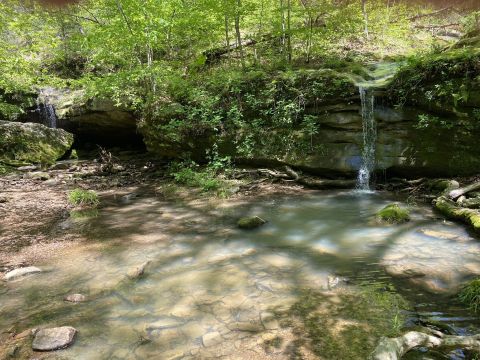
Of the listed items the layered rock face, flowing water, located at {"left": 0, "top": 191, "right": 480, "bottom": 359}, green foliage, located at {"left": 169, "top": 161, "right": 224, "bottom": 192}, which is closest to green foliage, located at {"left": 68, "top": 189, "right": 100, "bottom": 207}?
flowing water, located at {"left": 0, "top": 191, "right": 480, "bottom": 359}

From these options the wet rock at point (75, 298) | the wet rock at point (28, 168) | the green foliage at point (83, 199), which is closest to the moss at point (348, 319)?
the wet rock at point (75, 298)

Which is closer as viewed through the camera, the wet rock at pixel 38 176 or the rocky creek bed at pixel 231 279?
the rocky creek bed at pixel 231 279

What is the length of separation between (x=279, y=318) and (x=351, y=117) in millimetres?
7653

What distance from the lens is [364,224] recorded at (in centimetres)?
694

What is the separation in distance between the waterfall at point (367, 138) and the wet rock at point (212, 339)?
7.19 meters

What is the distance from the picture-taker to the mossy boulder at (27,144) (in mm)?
14297

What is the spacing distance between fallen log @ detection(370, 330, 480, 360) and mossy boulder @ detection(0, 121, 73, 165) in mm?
15365

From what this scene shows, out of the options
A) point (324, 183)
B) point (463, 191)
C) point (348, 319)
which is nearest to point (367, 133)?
point (324, 183)

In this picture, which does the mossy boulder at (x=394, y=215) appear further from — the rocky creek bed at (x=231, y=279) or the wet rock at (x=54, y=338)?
the wet rock at (x=54, y=338)

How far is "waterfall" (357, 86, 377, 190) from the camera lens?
9.71 meters

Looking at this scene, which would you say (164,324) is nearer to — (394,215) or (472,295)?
(472,295)

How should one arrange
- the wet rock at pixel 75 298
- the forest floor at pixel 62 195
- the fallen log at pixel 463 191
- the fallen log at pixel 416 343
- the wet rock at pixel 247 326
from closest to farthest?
the fallen log at pixel 416 343 < the wet rock at pixel 247 326 < the wet rock at pixel 75 298 < the forest floor at pixel 62 195 < the fallen log at pixel 463 191

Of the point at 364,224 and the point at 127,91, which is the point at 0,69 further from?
the point at 364,224

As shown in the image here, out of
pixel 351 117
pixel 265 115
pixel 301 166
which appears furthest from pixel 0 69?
pixel 351 117
